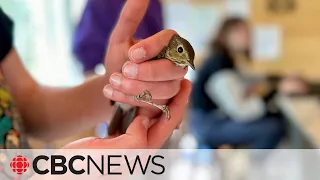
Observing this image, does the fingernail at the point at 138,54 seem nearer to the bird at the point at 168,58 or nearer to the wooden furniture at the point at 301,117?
the bird at the point at 168,58

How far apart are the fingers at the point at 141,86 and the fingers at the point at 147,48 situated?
0.01 m

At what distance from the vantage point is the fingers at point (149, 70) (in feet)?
0.90

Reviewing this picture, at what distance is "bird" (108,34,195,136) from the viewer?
28 cm

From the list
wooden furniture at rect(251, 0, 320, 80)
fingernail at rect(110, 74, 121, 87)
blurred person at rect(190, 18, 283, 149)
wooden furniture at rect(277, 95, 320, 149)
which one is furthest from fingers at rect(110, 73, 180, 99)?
wooden furniture at rect(251, 0, 320, 80)

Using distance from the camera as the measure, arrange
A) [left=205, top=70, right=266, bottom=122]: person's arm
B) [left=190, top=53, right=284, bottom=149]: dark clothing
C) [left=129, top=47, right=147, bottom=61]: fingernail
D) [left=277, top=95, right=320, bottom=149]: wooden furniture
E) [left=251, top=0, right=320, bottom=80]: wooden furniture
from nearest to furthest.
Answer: [left=129, top=47, right=147, bottom=61]: fingernail < [left=277, top=95, right=320, bottom=149]: wooden furniture < [left=190, top=53, right=284, bottom=149]: dark clothing < [left=205, top=70, right=266, bottom=122]: person's arm < [left=251, top=0, right=320, bottom=80]: wooden furniture

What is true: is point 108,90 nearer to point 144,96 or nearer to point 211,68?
point 144,96

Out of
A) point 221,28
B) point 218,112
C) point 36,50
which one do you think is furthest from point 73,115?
point 221,28

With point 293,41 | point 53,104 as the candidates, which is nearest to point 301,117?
point 293,41

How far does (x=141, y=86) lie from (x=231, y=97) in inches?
49.7

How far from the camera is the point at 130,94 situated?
0.28 meters

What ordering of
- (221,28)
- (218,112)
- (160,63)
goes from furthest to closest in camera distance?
(221,28) → (218,112) → (160,63)

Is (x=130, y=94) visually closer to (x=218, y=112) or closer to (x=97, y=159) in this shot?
(x=97, y=159)

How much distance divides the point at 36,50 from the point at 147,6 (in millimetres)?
90

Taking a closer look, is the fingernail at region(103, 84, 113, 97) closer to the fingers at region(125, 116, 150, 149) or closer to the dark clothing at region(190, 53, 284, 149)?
the fingers at region(125, 116, 150, 149)
